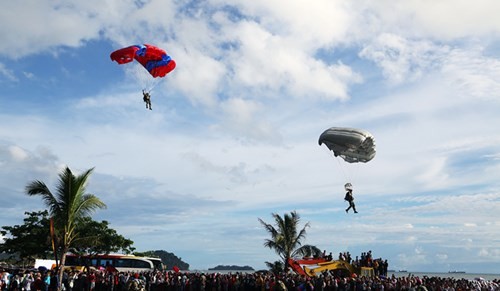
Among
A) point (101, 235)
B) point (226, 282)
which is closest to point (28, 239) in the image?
point (101, 235)

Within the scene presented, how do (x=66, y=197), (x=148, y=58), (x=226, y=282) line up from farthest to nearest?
(x=226, y=282), (x=148, y=58), (x=66, y=197)

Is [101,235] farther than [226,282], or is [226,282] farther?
[101,235]

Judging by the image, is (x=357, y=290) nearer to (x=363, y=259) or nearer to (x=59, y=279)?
(x=363, y=259)

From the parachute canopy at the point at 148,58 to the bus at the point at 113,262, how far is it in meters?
21.7

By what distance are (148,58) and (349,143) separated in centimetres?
1158

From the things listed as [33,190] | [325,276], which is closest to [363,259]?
[325,276]

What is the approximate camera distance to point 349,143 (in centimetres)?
2561

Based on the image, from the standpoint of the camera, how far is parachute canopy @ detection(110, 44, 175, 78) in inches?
983

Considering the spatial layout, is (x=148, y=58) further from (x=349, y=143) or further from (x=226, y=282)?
(x=226, y=282)

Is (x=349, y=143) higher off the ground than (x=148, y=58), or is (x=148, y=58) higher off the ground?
(x=148, y=58)

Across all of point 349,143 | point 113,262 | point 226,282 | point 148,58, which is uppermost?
point 148,58

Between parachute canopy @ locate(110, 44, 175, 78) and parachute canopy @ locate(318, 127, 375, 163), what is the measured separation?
9426 millimetres

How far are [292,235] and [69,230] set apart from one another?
850 inches

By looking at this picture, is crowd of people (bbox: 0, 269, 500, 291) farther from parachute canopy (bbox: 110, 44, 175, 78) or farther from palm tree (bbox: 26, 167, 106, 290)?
parachute canopy (bbox: 110, 44, 175, 78)
